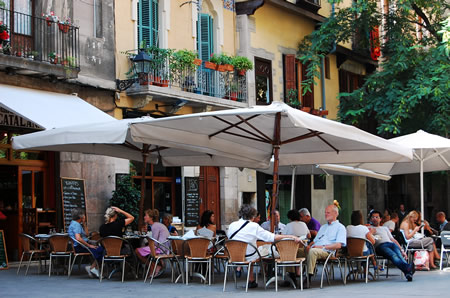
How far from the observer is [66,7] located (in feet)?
57.2

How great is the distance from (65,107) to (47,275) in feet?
12.7

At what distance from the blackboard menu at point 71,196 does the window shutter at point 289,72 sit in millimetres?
9777

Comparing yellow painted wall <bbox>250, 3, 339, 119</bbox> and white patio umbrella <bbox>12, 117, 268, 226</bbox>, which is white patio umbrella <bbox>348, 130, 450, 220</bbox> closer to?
white patio umbrella <bbox>12, 117, 268, 226</bbox>

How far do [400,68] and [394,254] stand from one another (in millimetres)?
12576

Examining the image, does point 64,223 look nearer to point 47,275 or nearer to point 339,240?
point 47,275

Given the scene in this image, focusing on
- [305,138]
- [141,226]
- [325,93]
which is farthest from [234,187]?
[305,138]

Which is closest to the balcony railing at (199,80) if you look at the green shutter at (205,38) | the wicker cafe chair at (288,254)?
the green shutter at (205,38)

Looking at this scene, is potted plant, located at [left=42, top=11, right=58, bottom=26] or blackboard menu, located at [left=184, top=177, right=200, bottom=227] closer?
potted plant, located at [left=42, top=11, right=58, bottom=26]

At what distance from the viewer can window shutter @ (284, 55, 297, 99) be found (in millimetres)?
25234

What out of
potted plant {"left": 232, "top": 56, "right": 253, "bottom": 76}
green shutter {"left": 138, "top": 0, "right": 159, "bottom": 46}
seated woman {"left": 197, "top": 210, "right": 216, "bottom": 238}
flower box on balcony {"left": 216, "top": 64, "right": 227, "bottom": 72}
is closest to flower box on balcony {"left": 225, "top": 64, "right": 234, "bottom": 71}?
flower box on balcony {"left": 216, "top": 64, "right": 227, "bottom": 72}

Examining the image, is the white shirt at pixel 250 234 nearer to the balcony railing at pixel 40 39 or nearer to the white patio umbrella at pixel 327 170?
the white patio umbrella at pixel 327 170

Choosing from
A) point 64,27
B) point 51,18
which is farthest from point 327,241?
point 51,18

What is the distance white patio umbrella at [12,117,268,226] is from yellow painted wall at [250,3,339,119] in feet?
28.4

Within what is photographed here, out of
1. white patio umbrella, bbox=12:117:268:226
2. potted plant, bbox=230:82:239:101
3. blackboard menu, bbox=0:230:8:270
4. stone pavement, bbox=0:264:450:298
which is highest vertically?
potted plant, bbox=230:82:239:101
